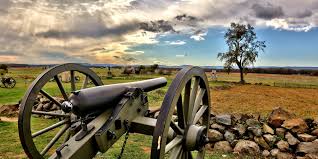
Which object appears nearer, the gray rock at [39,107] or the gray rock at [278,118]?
the gray rock at [278,118]

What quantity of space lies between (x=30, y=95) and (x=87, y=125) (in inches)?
54.5

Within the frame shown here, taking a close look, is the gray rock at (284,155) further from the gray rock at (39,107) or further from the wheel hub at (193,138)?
the gray rock at (39,107)

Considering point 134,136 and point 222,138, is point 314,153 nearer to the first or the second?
point 222,138

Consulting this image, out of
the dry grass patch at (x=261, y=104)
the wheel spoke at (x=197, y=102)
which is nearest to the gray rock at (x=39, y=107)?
the dry grass patch at (x=261, y=104)

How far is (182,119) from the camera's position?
463 cm

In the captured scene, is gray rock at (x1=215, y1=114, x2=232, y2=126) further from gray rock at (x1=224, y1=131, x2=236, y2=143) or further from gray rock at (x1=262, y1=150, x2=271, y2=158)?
gray rock at (x1=262, y1=150, x2=271, y2=158)

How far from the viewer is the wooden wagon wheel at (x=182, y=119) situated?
3.78 metres

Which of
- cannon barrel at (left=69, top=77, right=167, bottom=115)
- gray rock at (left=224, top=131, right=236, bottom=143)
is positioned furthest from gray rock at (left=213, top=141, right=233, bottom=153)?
cannon barrel at (left=69, top=77, right=167, bottom=115)

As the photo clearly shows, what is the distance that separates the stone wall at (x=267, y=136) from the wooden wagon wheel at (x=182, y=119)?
321 centimetres

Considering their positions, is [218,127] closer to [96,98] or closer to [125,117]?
[125,117]

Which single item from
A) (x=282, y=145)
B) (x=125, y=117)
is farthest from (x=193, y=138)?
(x=282, y=145)

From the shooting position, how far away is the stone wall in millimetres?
7910

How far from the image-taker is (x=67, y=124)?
5875 mm

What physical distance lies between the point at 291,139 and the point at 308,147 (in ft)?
1.44
